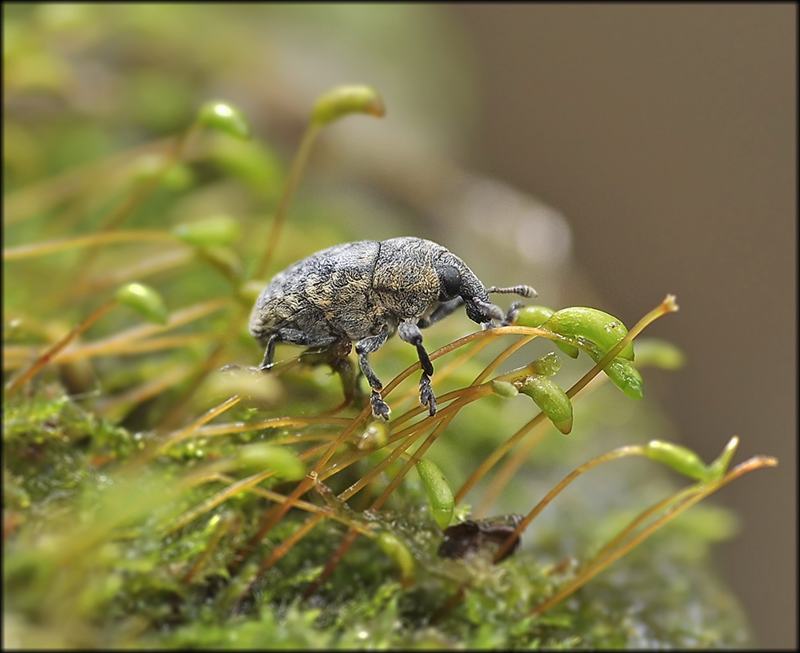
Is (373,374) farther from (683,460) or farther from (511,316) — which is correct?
(683,460)

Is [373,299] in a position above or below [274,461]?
above

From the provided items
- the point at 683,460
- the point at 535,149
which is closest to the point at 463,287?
the point at 683,460

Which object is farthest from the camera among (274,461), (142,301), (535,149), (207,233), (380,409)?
(535,149)

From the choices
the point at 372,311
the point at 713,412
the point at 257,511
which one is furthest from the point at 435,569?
the point at 713,412

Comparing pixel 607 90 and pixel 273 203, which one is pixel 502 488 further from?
pixel 607 90

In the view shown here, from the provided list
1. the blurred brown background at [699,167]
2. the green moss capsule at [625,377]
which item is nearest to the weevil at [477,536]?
the green moss capsule at [625,377]

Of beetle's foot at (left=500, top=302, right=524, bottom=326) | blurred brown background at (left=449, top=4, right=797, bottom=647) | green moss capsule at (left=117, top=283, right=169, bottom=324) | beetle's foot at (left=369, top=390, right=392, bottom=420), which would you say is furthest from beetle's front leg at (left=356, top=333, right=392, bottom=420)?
blurred brown background at (left=449, top=4, right=797, bottom=647)
